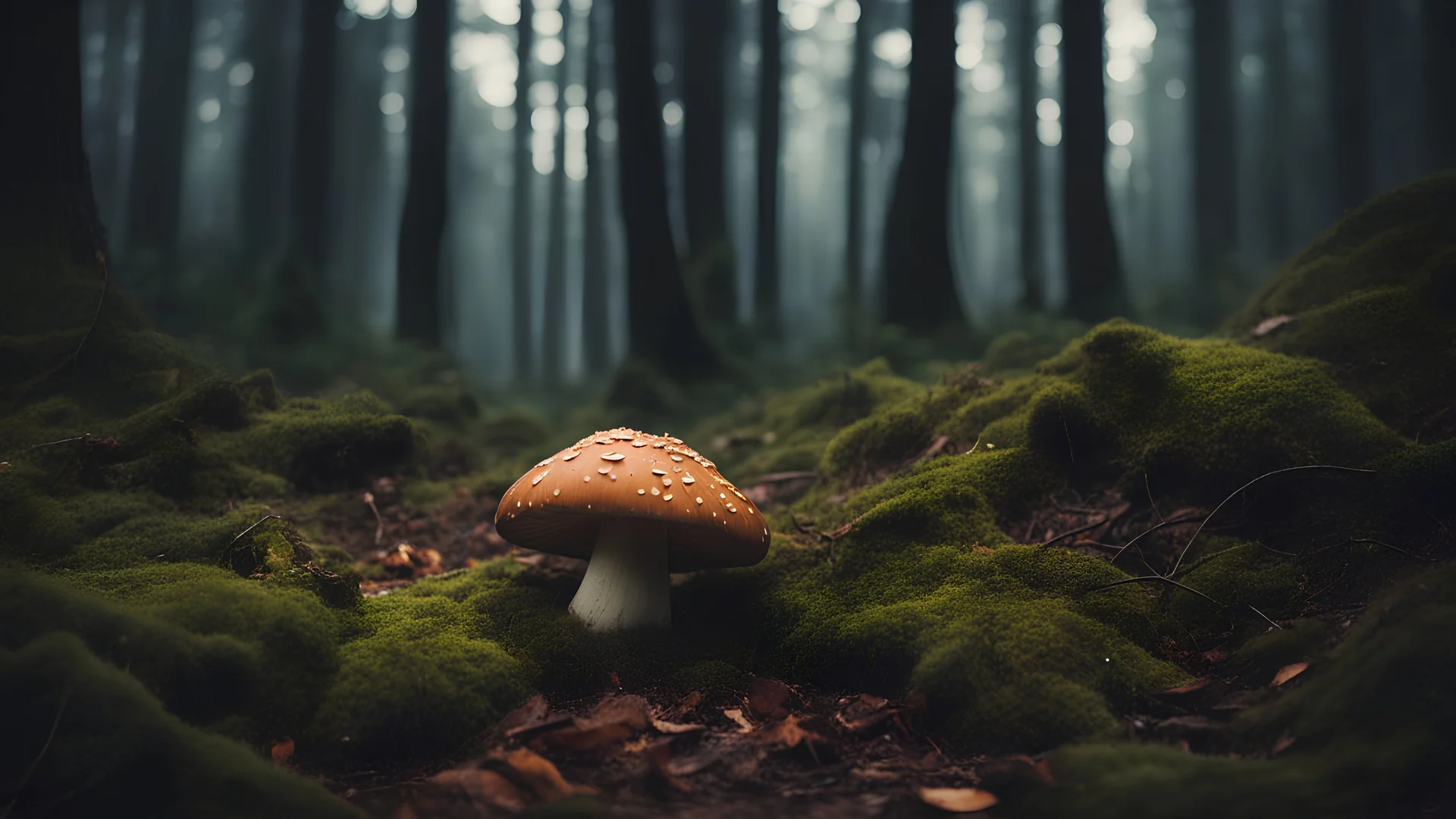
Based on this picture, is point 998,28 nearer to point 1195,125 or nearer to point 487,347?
point 1195,125

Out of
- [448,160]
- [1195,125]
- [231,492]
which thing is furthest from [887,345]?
[1195,125]

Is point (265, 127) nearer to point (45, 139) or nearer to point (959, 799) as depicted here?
point (45, 139)

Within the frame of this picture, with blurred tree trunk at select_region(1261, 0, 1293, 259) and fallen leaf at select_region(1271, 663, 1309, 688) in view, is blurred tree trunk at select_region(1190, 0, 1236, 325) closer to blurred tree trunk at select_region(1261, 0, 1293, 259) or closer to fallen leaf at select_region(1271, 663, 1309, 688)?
blurred tree trunk at select_region(1261, 0, 1293, 259)

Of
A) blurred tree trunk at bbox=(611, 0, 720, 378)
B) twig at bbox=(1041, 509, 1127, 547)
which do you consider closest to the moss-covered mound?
twig at bbox=(1041, 509, 1127, 547)

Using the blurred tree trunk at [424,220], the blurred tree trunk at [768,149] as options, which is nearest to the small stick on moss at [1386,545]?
the blurred tree trunk at [424,220]

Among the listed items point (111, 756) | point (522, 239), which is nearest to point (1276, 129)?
point (522, 239)
